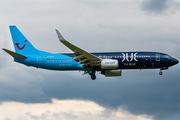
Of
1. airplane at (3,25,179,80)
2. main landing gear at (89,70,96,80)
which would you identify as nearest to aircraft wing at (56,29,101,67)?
airplane at (3,25,179,80)

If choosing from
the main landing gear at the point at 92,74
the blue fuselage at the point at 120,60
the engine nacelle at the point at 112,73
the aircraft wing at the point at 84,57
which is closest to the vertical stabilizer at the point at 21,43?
the blue fuselage at the point at 120,60

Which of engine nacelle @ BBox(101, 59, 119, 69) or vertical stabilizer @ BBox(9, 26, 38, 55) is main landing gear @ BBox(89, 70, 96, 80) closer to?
engine nacelle @ BBox(101, 59, 119, 69)

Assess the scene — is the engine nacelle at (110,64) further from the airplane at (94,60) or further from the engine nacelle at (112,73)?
the engine nacelle at (112,73)

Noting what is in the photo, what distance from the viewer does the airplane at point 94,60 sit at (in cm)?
4959

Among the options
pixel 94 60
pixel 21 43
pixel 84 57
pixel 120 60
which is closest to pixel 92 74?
pixel 94 60

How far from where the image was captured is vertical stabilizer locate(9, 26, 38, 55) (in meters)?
56.6

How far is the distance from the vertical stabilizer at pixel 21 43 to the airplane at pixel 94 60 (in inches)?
8.1

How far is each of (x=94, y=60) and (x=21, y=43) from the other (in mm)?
16703

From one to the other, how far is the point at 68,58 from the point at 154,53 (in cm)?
1560

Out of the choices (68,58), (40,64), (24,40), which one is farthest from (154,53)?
(24,40)

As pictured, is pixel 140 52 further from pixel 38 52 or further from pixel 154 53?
pixel 38 52

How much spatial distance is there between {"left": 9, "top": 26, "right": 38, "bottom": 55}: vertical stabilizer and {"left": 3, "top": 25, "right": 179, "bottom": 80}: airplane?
8.1 inches

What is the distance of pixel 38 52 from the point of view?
2196 inches

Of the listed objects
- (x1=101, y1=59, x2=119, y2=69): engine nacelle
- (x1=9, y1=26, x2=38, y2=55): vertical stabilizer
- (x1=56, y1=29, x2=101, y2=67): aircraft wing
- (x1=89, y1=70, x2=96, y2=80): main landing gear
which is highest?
(x1=9, y1=26, x2=38, y2=55): vertical stabilizer
